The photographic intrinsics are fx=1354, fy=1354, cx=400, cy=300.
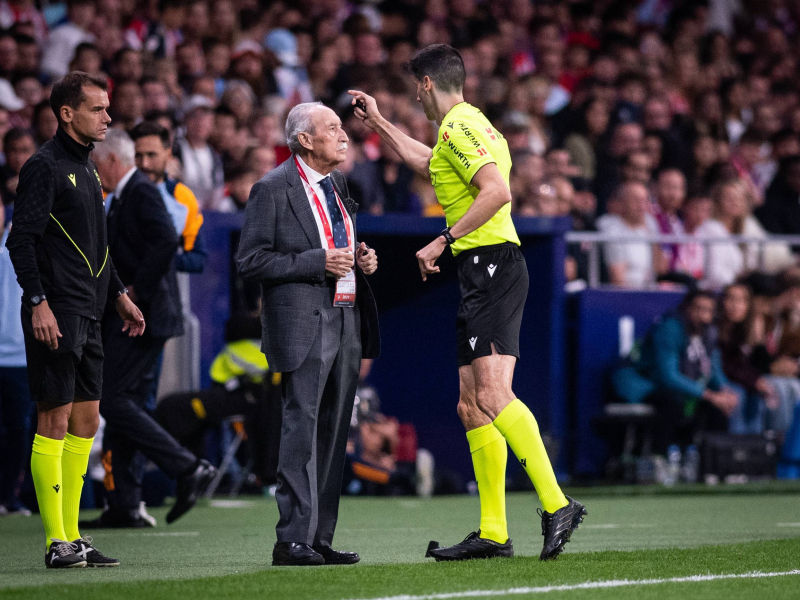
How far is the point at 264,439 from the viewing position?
10.4m

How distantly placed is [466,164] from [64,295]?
1807 mm

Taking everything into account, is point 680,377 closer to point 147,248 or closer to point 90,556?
point 147,248

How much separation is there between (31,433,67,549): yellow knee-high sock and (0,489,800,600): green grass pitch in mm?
203

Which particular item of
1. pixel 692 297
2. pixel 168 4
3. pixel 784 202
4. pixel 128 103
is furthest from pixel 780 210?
pixel 128 103

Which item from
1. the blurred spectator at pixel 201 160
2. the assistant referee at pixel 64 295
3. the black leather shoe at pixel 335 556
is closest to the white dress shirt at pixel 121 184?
the assistant referee at pixel 64 295

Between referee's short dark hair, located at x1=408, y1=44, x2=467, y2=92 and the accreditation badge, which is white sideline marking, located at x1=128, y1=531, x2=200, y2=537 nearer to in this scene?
the accreditation badge

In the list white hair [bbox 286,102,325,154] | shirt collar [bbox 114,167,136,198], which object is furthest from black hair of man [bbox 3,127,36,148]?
white hair [bbox 286,102,325,154]

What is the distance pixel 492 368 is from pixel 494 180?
0.81m

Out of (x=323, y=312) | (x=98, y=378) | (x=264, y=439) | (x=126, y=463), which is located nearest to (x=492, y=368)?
(x=323, y=312)

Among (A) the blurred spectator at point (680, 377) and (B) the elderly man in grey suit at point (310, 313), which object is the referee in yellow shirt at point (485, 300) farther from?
(A) the blurred spectator at point (680, 377)

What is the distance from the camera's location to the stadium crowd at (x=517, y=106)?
12266 millimetres

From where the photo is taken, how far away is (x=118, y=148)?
804 centimetres

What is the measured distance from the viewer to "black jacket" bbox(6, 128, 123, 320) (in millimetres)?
5625

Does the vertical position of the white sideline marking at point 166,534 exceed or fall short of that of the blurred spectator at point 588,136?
it falls short
